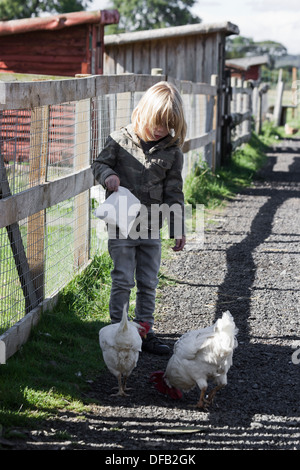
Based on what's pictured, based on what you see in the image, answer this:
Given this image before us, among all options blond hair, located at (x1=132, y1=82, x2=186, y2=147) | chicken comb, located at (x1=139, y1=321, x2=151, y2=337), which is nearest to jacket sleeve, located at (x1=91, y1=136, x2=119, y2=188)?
blond hair, located at (x1=132, y1=82, x2=186, y2=147)

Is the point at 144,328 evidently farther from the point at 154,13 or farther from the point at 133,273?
the point at 154,13

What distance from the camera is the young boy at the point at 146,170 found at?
3.82 m

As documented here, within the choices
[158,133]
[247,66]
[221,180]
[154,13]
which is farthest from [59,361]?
[154,13]

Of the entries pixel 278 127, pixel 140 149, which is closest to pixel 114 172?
pixel 140 149

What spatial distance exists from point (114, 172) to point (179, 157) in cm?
42

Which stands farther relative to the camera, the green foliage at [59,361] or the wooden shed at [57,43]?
the wooden shed at [57,43]

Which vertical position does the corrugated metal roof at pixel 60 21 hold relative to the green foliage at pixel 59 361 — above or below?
above

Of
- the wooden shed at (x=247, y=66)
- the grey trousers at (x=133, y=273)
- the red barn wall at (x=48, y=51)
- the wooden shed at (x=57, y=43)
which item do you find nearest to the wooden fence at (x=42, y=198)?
the grey trousers at (x=133, y=273)

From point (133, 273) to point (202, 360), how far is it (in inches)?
37.8

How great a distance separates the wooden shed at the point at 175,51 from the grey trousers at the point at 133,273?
9392mm

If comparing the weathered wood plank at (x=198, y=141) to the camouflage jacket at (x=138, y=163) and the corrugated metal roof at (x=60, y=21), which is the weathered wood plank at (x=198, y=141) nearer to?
the corrugated metal roof at (x=60, y=21)

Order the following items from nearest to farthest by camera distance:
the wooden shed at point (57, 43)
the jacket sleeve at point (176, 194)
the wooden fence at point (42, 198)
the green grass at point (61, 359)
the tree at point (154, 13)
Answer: the green grass at point (61, 359) → the wooden fence at point (42, 198) → the jacket sleeve at point (176, 194) → the wooden shed at point (57, 43) → the tree at point (154, 13)

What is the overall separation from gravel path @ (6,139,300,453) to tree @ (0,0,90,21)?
152ft

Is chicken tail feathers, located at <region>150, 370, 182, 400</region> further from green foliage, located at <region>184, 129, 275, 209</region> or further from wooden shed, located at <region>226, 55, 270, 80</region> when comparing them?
wooden shed, located at <region>226, 55, 270, 80</region>
